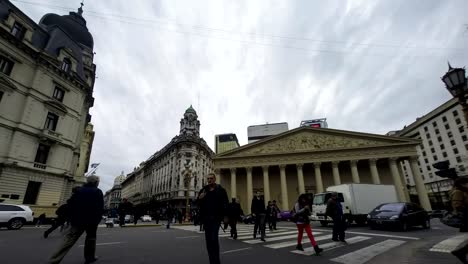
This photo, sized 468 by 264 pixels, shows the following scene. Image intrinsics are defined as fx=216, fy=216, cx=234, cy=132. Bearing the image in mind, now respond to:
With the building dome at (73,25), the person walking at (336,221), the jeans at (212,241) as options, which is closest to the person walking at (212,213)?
the jeans at (212,241)

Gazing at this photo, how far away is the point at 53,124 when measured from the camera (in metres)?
23.3

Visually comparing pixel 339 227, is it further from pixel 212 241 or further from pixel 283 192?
pixel 283 192

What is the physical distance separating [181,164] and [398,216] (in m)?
53.0

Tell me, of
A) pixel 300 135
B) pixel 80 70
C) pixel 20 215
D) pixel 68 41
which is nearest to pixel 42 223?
pixel 20 215

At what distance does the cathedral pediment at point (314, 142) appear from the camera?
3556 centimetres

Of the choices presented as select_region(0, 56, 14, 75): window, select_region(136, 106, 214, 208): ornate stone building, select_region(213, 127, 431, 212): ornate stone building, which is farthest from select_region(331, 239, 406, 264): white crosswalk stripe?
select_region(136, 106, 214, 208): ornate stone building

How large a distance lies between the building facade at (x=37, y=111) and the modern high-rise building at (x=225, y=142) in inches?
2328

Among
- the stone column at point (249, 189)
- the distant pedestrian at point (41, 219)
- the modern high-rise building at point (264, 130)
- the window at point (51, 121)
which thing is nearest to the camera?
the distant pedestrian at point (41, 219)

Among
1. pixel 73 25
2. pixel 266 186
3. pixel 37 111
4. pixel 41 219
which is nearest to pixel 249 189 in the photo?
pixel 266 186

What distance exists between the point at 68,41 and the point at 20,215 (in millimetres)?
23239

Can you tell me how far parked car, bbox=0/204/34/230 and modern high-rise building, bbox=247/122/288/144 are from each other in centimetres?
5829

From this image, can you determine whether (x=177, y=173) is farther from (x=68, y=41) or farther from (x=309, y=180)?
(x=68, y=41)

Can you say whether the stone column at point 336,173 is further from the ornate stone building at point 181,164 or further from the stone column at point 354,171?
the ornate stone building at point 181,164

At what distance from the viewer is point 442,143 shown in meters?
59.3
